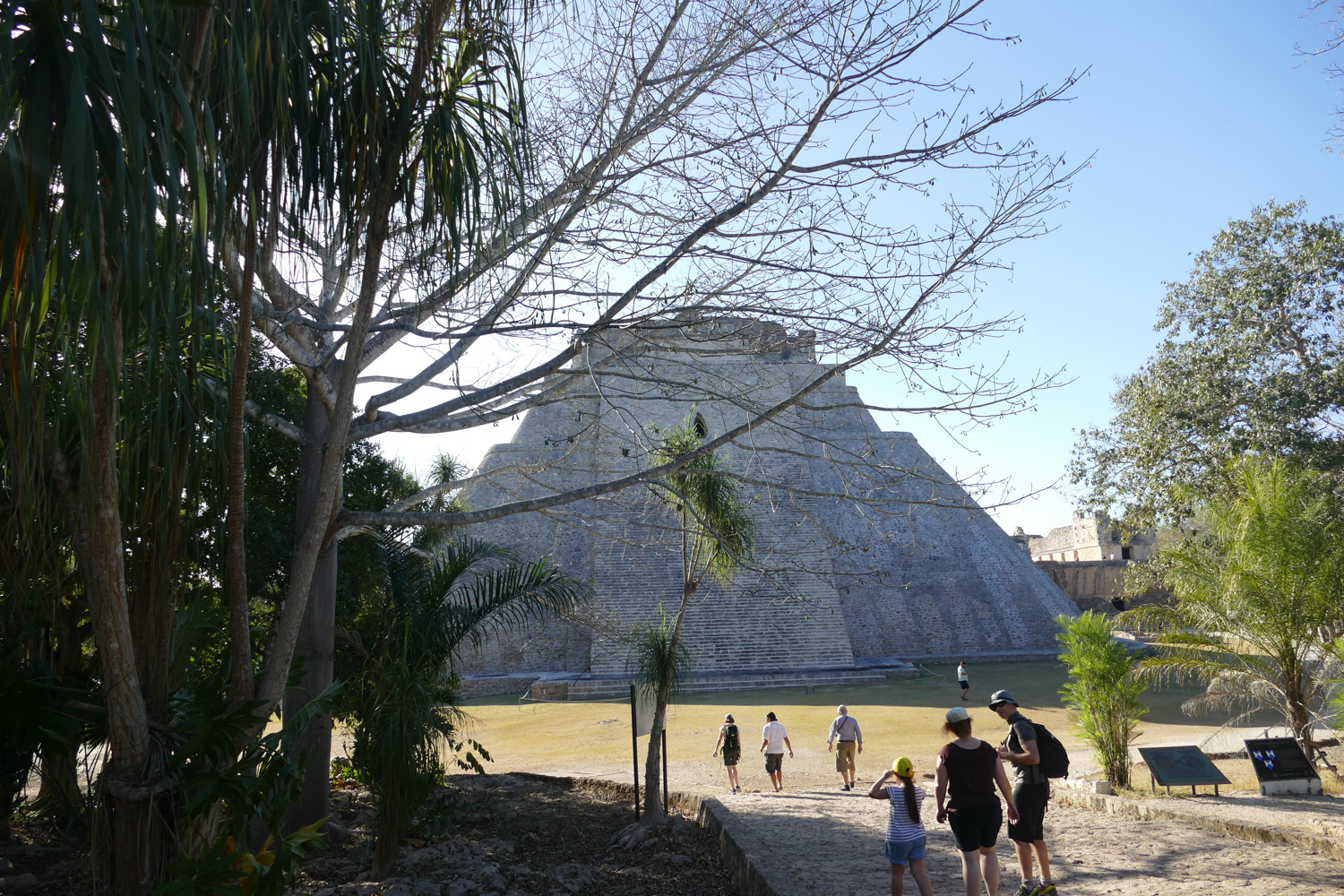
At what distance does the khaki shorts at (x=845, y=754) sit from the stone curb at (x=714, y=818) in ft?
4.46

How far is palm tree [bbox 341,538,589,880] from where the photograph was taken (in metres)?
5.38

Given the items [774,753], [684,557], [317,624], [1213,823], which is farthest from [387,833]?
[1213,823]

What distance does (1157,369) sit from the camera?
39.7 ft

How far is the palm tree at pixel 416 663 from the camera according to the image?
17.7 ft

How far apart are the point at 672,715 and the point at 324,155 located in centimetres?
1220

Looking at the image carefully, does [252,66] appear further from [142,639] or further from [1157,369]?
[1157,369]

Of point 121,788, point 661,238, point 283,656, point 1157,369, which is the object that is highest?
point 1157,369

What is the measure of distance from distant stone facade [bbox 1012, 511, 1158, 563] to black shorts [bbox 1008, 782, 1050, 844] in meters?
29.4

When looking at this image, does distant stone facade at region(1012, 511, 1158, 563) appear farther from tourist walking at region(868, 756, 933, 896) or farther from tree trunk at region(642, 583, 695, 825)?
tourist walking at region(868, 756, 933, 896)

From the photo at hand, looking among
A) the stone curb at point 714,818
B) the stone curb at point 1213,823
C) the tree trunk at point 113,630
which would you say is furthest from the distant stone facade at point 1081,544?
the tree trunk at point 113,630

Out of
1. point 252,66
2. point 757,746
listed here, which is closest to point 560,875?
point 252,66

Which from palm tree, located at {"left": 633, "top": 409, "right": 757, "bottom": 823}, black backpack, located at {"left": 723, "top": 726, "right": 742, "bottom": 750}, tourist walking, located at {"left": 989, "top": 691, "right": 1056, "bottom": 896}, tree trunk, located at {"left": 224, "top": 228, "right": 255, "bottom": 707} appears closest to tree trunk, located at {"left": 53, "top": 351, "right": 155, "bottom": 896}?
tree trunk, located at {"left": 224, "top": 228, "right": 255, "bottom": 707}

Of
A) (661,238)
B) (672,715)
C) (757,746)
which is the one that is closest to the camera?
(661,238)

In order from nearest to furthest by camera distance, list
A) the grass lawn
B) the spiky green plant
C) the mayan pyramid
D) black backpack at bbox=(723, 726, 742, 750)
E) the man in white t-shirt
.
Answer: the spiky green plant < black backpack at bbox=(723, 726, 742, 750) < the man in white t-shirt < the grass lawn < the mayan pyramid
